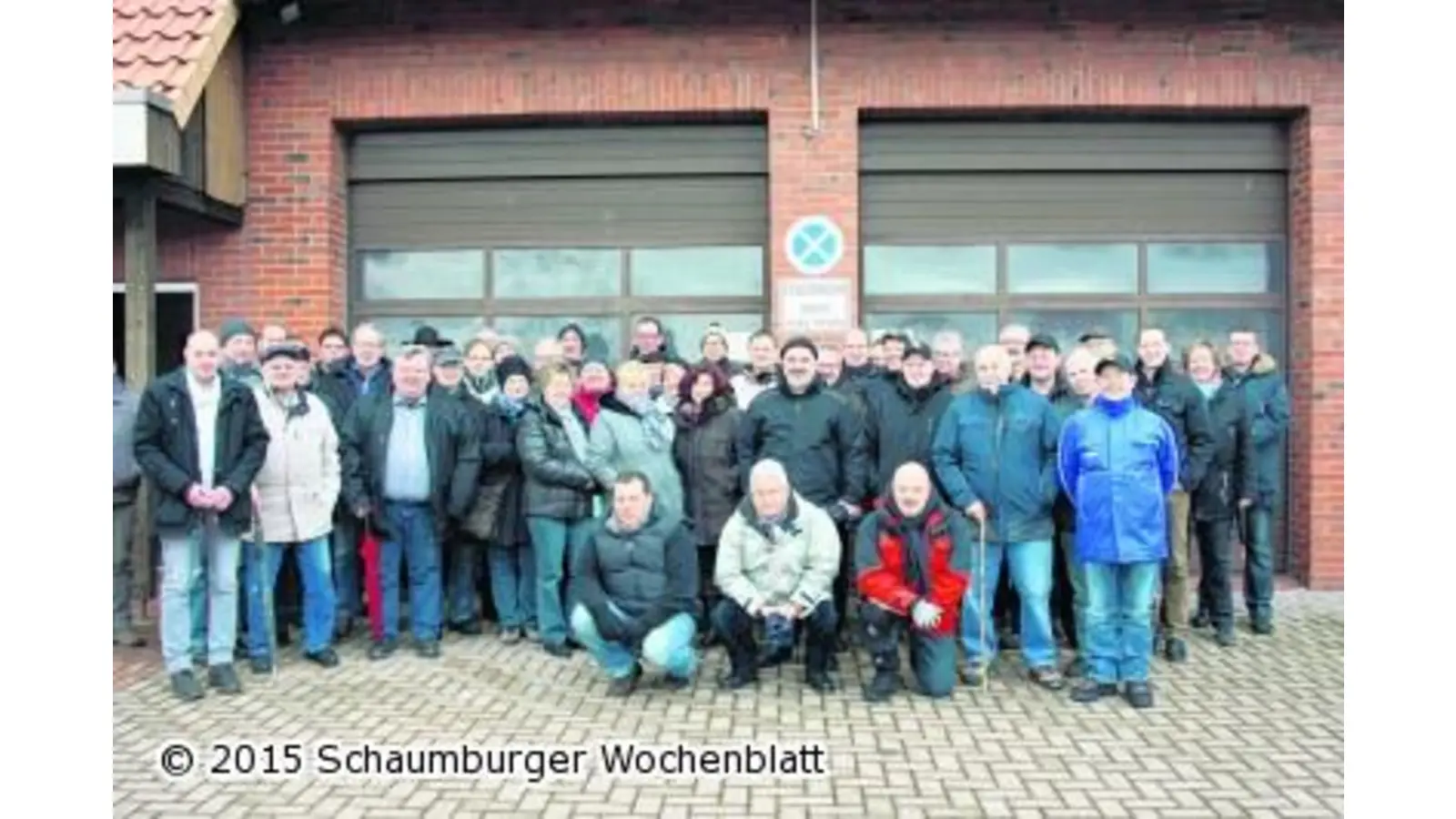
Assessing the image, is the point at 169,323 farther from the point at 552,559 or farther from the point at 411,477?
the point at 552,559

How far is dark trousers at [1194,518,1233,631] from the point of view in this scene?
7.27m

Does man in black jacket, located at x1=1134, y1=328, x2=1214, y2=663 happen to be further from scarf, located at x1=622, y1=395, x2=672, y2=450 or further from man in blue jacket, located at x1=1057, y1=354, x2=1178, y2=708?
scarf, located at x1=622, y1=395, x2=672, y2=450

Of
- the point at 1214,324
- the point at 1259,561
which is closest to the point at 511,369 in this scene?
the point at 1259,561

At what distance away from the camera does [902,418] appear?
22.9 ft

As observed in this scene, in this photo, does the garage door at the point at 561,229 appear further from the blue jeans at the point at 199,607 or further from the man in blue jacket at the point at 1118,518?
the man in blue jacket at the point at 1118,518

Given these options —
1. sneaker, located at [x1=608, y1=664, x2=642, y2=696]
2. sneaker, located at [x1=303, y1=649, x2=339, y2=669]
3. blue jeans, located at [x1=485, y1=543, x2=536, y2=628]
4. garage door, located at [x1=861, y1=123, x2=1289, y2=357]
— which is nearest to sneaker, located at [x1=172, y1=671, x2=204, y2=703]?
sneaker, located at [x1=303, y1=649, x2=339, y2=669]

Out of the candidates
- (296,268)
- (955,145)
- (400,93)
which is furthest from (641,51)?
(296,268)

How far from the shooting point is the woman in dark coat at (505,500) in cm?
732

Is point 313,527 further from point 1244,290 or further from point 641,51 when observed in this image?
point 1244,290

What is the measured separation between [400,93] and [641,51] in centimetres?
191

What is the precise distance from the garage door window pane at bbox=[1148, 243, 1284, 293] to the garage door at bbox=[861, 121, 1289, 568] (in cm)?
1

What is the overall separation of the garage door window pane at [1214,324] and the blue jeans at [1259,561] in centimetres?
223

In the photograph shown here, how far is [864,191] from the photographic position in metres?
9.47

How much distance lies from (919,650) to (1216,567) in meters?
2.30
